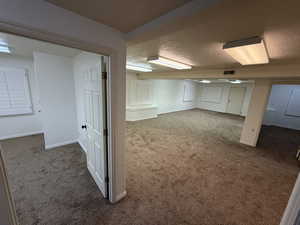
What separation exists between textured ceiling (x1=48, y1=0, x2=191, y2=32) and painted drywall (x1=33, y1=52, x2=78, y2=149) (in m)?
2.54

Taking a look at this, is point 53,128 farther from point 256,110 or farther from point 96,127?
point 256,110

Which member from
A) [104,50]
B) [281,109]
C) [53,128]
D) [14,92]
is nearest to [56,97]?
[53,128]

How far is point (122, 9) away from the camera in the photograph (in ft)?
3.19

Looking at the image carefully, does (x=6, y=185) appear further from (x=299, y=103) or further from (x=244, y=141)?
(x=299, y=103)

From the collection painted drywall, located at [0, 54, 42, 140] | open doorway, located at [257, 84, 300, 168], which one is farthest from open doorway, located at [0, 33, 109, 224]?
open doorway, located at [257, 84, 300, 168]

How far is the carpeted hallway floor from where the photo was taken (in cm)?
160

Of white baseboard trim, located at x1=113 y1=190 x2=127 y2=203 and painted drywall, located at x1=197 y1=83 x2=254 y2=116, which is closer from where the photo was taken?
white baseboard trim, located at x1=113 y1=190 x2=127 y2=203

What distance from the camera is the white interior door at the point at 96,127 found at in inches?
63.7

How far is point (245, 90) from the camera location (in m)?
7.73

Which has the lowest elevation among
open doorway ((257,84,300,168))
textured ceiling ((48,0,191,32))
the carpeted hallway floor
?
the carpeted hallway floor

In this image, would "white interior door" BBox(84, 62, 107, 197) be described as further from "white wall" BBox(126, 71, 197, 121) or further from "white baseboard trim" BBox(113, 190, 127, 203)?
"white wall" BBox(126, 71, 197, 121)

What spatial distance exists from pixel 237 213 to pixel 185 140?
2382 millimetres

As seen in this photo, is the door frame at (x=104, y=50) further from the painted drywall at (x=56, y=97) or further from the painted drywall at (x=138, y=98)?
the painted drywall at (x=138, y=98)

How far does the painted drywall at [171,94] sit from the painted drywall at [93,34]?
17.3 feet
